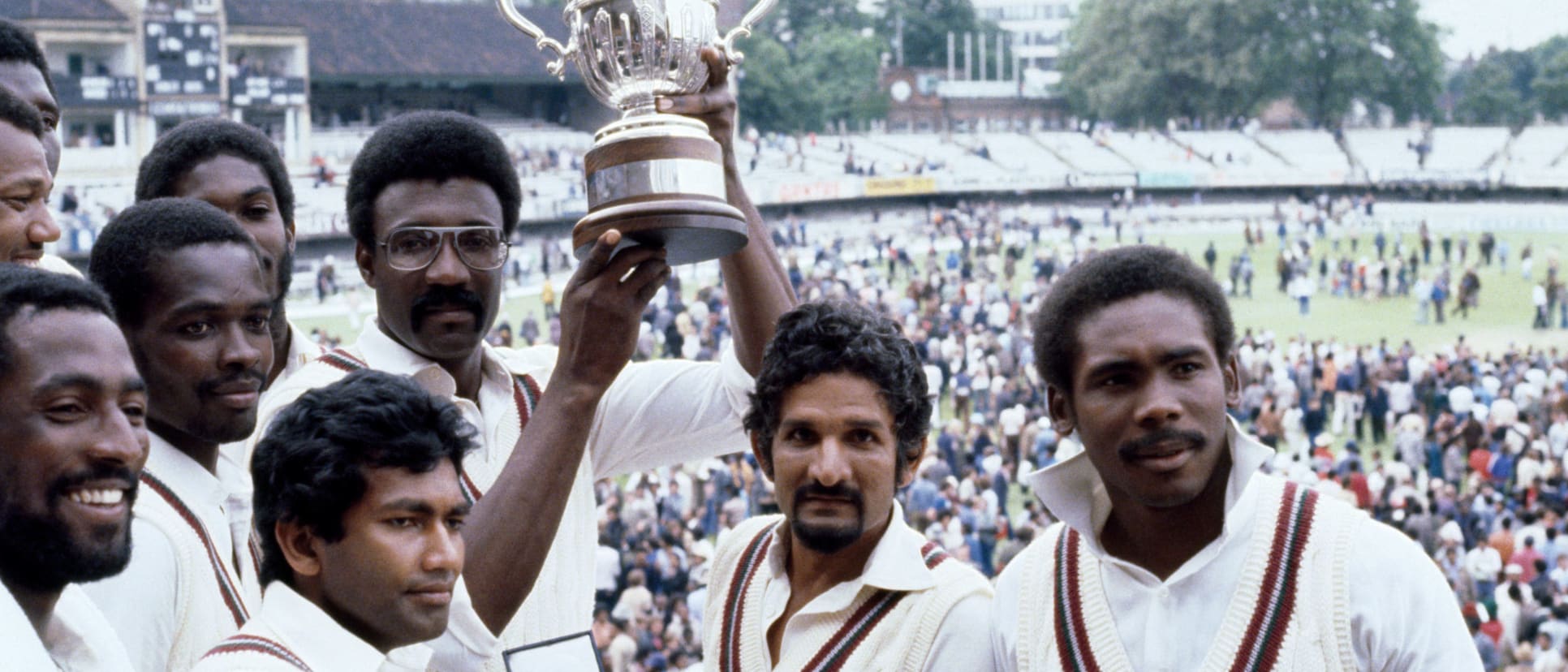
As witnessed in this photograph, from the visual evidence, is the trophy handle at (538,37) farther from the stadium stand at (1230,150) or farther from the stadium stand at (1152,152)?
the stadium stand at (1230,150)

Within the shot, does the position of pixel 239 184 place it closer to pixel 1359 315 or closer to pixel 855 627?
pixel 855 627

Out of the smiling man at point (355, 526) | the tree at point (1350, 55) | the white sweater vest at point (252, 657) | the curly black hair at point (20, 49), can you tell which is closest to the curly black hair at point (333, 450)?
the smiling man at point (355, 526)

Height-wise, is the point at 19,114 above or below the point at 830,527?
above

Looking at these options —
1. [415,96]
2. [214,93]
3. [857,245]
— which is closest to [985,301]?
[857,245]

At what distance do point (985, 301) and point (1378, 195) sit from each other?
2815cm

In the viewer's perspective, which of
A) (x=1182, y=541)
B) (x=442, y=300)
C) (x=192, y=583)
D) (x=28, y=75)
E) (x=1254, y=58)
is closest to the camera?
(x=192, y=583)

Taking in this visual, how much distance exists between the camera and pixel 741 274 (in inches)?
122

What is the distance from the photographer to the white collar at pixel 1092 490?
2777 mm

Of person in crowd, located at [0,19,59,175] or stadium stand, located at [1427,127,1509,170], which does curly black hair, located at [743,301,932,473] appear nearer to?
person in crowd, located at [0,19,59,175]

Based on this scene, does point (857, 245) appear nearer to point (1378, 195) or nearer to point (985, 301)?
point (985, 301)

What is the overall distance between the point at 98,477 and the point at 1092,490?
173 cm

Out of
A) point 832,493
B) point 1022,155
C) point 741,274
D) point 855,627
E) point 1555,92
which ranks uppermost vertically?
point 1555,92

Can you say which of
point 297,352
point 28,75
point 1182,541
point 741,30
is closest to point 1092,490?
point 1182,541

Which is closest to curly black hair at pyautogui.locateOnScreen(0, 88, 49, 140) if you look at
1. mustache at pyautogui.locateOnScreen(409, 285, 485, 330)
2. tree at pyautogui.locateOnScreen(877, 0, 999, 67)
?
mustache at pyautogui.locateOnScreen(409, 285, 485, 330)
